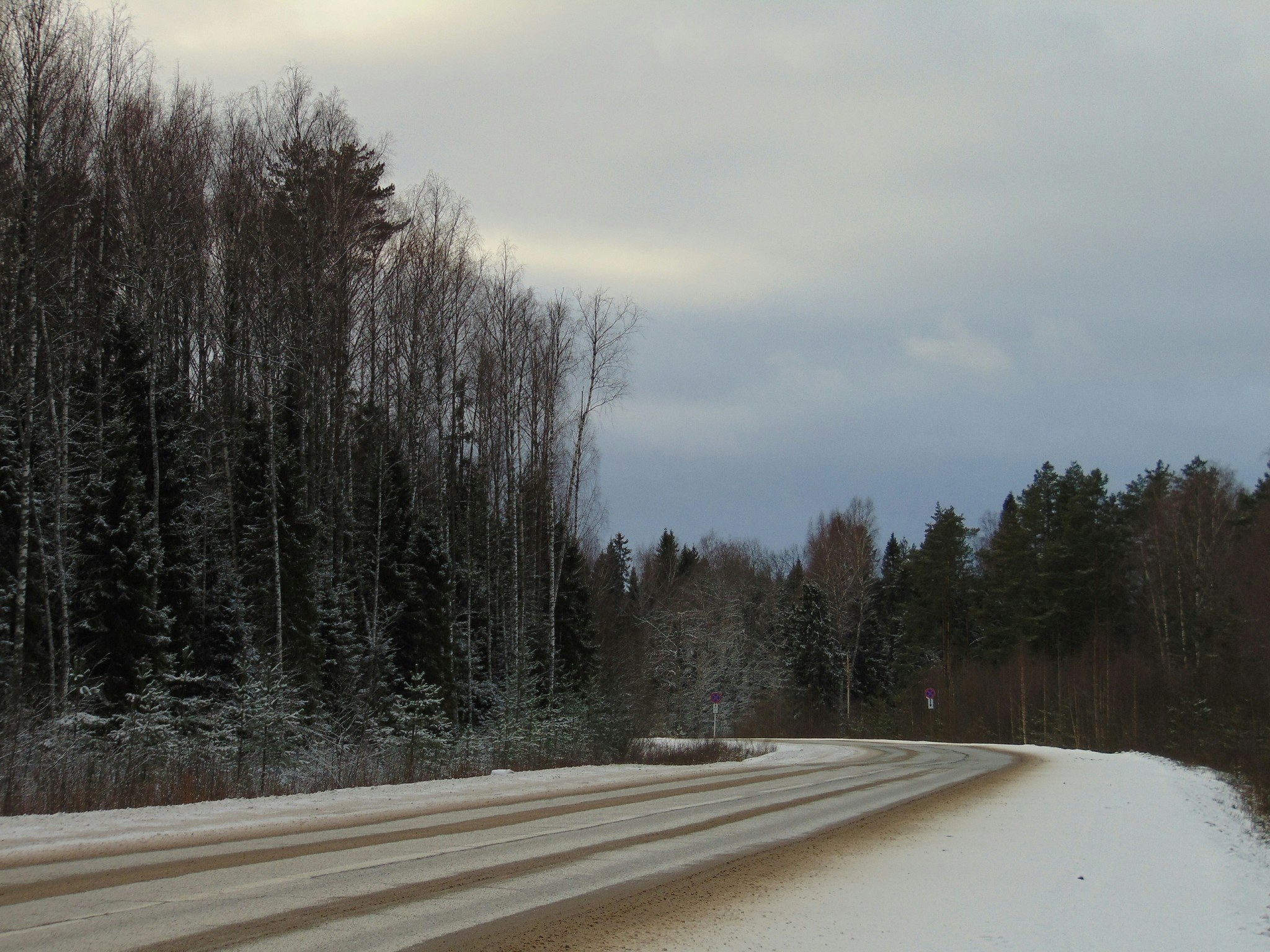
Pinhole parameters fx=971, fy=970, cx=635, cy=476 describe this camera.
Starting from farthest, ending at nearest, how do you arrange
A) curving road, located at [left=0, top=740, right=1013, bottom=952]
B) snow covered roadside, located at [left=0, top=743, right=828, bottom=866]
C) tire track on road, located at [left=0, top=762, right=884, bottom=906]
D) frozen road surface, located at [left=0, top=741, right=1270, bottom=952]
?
1. snow covered roadside, located at [left=0, top=743, right=828, bottom=866]
2. tire track on road, located at [left=0, top=762, right=884, bottom=906]
3. frozen road surface, located at [left=0, top=741, right=1270, bottom=952]
4. curving road, located at [left=0, top=740, right=1013, bottom=952]

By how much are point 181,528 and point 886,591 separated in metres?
75.7

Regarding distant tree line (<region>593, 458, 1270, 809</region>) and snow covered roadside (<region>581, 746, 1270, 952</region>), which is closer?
snow covered roadside (<region>581, 746, 1270, 952</region>)

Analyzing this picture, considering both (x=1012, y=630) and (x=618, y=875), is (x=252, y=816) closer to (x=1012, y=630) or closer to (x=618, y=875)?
(x=618, y=875)

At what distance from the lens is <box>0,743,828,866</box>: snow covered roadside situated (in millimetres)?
9594

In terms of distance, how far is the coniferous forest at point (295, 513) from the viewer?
20.7 meters

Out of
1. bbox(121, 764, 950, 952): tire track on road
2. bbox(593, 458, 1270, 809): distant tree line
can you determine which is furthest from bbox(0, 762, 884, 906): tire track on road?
bbox(593, 458, 1270, 809): distant tree line

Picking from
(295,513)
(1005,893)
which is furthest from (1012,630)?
(1005,893)

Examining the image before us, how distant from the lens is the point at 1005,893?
29.1 feet

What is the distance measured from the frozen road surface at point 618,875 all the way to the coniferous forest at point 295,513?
3655 mm

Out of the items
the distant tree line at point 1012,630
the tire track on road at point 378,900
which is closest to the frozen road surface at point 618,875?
the tire track on road at point 378,900

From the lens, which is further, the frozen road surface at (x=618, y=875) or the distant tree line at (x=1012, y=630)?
the distant tree line at (x=1012, y=630)

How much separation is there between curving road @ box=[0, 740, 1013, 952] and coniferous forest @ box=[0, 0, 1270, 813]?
4.64 metres

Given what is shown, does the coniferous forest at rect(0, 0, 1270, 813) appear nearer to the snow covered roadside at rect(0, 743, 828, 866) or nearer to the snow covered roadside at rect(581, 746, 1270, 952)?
the snow covered roadside at rect(0, 743, 828, 866)

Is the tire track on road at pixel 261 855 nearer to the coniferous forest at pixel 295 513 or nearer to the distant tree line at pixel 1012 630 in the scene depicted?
the coniferous forest at pixel 295 513
